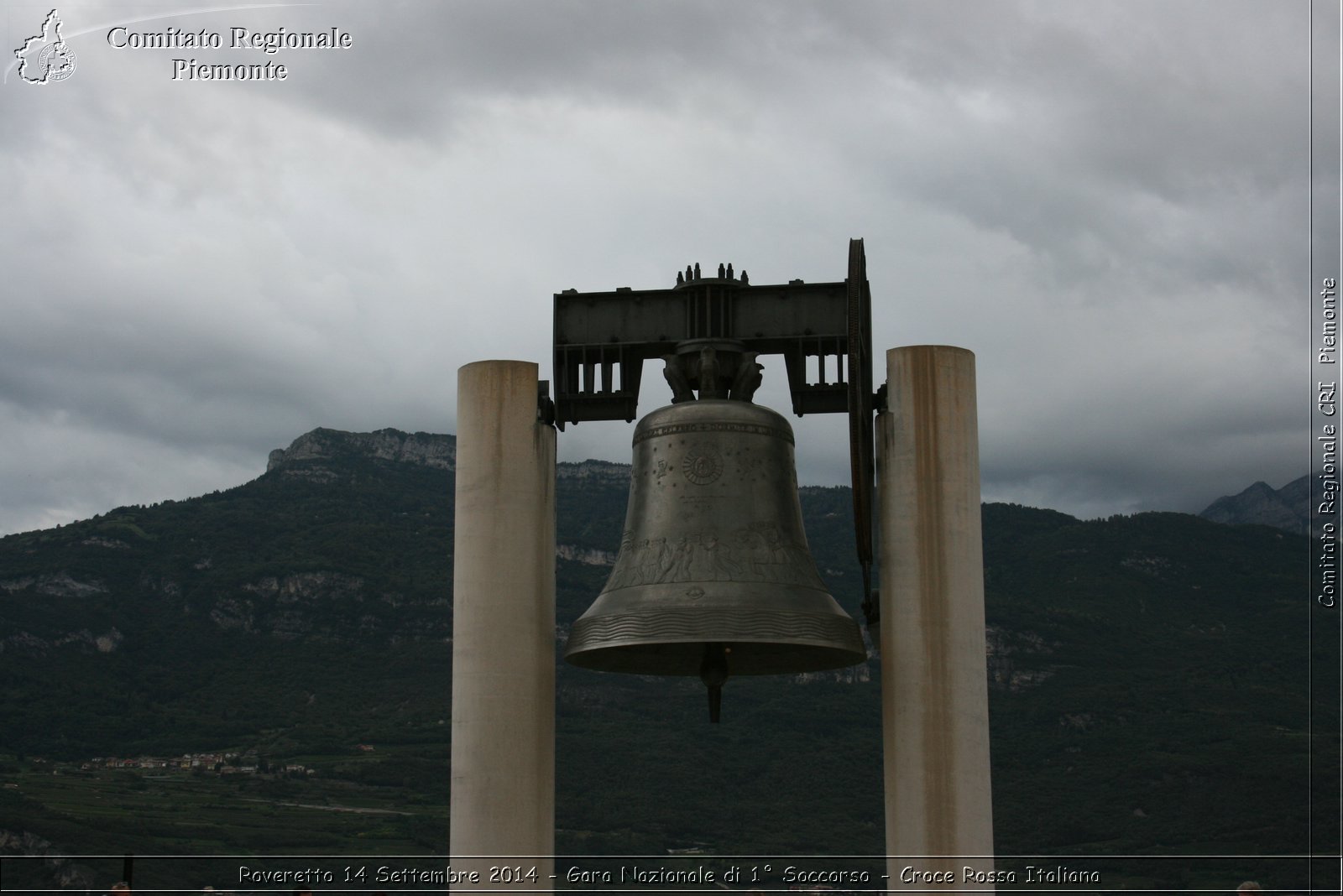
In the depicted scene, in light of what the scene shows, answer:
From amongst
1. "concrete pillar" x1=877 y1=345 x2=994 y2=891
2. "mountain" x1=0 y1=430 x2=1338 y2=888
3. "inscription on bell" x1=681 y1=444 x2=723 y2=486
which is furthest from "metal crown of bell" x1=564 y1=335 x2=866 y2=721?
"mountain" x1=0 y1=430 x2=1338 y2=888

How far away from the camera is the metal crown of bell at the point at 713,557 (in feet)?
50.0

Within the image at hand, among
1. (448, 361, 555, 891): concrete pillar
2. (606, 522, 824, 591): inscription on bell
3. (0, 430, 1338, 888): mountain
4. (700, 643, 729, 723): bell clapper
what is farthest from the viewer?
(0, 430, 1338, 888): mountain

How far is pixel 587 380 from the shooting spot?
17.2 metres

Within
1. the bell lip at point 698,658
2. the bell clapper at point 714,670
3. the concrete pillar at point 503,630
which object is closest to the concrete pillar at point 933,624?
the bell lip at point 698,658

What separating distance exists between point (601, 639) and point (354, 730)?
380 feet

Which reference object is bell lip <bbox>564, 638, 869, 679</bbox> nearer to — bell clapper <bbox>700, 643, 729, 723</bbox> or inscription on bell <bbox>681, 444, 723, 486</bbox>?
bell clapper <bbox>700, 643, 729, 723</bbox>

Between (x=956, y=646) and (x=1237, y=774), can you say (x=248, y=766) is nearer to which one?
(x=1237, y=774)

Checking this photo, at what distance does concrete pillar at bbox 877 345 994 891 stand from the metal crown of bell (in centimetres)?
65

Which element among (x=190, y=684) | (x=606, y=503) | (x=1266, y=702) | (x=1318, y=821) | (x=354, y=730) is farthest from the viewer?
(x=606, y=503)

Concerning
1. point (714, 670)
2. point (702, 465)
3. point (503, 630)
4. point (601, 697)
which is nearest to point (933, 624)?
point (714, 670)

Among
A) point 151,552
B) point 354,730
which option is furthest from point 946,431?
point 151,552

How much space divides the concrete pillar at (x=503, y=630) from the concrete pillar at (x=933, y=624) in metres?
3.23

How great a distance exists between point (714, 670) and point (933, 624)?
2037 millimetres

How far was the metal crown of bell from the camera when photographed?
15.2m
